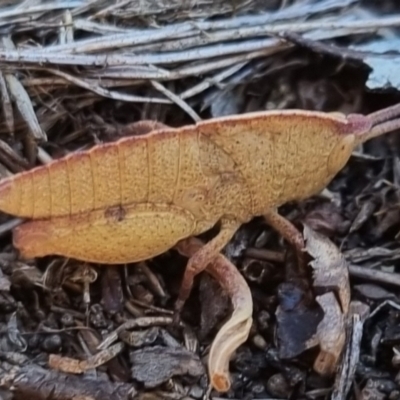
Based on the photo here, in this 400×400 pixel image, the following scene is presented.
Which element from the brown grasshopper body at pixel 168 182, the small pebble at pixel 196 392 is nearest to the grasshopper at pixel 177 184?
the brown grasshopper body at pixel 168 182

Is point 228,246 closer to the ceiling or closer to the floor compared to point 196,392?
closer to the ceiling

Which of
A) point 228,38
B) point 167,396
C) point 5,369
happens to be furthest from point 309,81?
→ point 5,369

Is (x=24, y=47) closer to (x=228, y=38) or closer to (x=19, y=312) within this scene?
(x=228, y=38)

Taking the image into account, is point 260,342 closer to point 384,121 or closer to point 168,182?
point 168,182

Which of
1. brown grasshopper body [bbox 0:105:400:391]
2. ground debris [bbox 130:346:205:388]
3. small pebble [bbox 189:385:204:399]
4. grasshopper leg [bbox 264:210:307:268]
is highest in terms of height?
brown grasshopper body [bbox 0:105:400:391]

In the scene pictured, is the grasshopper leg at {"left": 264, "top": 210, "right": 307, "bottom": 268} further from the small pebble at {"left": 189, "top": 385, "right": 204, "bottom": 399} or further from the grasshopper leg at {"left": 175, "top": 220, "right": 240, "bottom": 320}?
the small pebble at {"left": 189, "top": 385, "right": 204, "bottom": 399}

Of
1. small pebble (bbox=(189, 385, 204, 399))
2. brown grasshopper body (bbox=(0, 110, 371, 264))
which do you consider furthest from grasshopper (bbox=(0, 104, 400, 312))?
small pebble (bbox=(189, 385, 204, 399))

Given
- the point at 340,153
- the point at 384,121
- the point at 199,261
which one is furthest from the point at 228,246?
the point at 384,121
